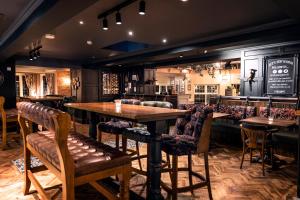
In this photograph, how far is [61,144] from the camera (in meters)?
1.40

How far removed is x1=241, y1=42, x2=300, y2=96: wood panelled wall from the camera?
524 centimetres

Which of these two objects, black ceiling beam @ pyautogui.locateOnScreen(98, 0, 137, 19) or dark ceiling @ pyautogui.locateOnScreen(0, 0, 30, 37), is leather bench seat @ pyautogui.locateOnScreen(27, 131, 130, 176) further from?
dark ceiling @ pyautogui.locateOnScreen(0, 0, 30, 37)

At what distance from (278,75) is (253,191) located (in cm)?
379

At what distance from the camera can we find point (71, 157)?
4.77 ft

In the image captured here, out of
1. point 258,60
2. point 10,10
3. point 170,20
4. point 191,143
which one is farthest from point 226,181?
point 10,10

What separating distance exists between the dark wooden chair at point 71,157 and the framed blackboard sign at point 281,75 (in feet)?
16.9

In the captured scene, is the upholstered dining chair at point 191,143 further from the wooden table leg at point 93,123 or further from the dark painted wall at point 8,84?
the dark painted wall at point 8,84

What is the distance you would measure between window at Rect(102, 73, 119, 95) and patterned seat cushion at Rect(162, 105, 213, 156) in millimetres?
7759

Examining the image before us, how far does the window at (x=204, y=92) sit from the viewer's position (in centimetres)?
1366

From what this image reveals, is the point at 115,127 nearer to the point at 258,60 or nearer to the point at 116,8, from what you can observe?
the point at 116,8

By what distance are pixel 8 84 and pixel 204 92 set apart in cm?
1092

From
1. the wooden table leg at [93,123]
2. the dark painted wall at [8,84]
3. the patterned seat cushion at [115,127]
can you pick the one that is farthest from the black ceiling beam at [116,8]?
the dark painted wall at [8,84]

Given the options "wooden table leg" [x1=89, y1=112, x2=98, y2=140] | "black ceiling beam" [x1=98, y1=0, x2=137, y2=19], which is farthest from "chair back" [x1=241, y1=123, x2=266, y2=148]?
"black ceiling beam" [x1=98, y1=0, x2=137, y2=19]

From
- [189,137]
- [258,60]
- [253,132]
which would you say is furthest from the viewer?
[258,60]
